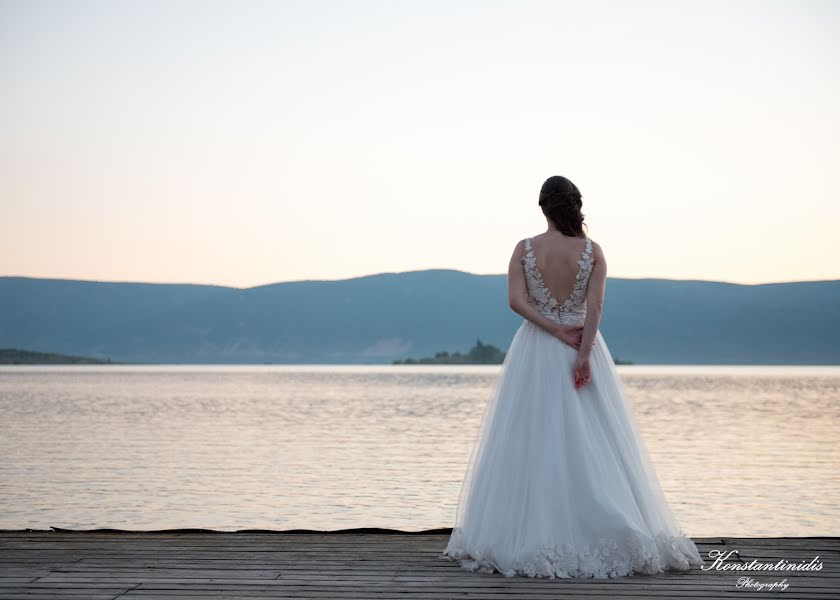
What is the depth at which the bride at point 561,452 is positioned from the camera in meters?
5.91

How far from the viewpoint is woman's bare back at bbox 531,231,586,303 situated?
6.50m

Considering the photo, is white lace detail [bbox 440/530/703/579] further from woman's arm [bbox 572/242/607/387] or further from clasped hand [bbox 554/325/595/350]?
Answer: clasped hand [bbox 554/325/595/350]

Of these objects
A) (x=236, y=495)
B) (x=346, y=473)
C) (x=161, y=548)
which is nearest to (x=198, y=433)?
(x=346, y=473)

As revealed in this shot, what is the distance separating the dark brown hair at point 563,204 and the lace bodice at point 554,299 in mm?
164

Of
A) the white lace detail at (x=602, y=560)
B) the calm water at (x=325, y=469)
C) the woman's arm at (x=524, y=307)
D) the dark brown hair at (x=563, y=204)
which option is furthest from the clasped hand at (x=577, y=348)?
the calm water at (x=325, y=469)

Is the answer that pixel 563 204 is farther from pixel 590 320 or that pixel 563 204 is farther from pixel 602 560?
pixel 602 560

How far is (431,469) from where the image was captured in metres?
22.5

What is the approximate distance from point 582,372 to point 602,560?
121cm

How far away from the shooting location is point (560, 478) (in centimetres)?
609

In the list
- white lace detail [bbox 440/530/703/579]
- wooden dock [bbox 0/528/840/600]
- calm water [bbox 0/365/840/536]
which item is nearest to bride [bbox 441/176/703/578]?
white lace detail [bbox 440/530/703/579]

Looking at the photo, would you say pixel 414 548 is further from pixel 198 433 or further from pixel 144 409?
Answer: pixel 144 409

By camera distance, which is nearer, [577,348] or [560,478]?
[560,478]

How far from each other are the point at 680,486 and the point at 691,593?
15552mm

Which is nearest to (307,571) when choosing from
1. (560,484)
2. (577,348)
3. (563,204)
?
(560,484)
